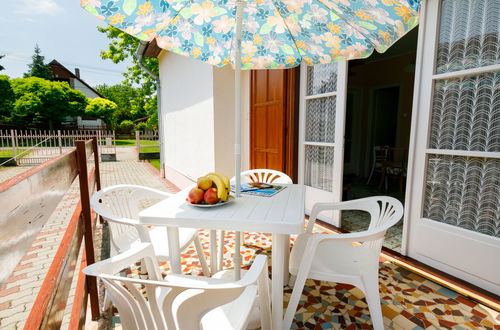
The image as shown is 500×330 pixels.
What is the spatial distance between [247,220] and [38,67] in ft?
131

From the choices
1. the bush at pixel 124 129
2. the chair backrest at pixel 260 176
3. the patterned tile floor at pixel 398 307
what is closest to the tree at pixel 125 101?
the bush at pixel 124 129

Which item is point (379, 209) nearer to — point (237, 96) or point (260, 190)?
point (260, 190)

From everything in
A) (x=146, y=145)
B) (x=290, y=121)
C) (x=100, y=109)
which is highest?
(x=100, y=109)

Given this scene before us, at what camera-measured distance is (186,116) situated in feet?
17.6

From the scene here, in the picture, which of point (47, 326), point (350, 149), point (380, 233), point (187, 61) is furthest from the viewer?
point (350, 149)

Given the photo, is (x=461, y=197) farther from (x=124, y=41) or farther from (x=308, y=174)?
(x=124, y=41)

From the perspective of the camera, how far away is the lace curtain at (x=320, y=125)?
303cm

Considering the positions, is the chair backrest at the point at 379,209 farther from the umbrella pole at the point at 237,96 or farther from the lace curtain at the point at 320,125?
the lace curtain at the point at 320,125

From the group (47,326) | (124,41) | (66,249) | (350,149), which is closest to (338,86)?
(66,249)

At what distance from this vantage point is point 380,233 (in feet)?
4.23

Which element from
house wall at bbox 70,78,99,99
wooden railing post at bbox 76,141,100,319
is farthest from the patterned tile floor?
house wall at bbox 70,78,99,99

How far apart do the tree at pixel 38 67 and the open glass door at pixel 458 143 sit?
38453 mm

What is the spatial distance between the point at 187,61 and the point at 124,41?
26.0ft

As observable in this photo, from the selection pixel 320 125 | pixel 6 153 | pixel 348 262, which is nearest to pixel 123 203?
pixel 348 262
